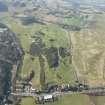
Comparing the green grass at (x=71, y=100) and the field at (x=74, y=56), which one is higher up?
the field at (x=74, y=56)

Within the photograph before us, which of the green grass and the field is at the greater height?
the field

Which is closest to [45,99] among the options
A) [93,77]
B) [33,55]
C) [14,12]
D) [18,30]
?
[93,77]

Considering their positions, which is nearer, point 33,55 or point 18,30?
point 33,55

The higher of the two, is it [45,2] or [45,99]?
[45,2]

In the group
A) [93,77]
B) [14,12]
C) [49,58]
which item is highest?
[14,12]

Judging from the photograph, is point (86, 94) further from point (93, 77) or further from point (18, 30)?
point (18, 30)

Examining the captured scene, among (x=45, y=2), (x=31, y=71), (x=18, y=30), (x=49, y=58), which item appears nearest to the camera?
(x=31, y=71)

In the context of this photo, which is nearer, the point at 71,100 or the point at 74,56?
the point at 71,100

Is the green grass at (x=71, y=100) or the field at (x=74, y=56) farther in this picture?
the field at (x=74, y=56)

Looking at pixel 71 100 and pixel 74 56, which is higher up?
pixel 74 56

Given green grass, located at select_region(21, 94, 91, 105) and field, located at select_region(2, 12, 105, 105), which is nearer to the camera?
green grass, located at select_region(21, 94, 91, 105)

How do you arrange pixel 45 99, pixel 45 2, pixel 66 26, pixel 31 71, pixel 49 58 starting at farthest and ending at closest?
pixel 45 2, pixel 66 26, pixel 49 58, pixel 31 71, pixel 45 99
